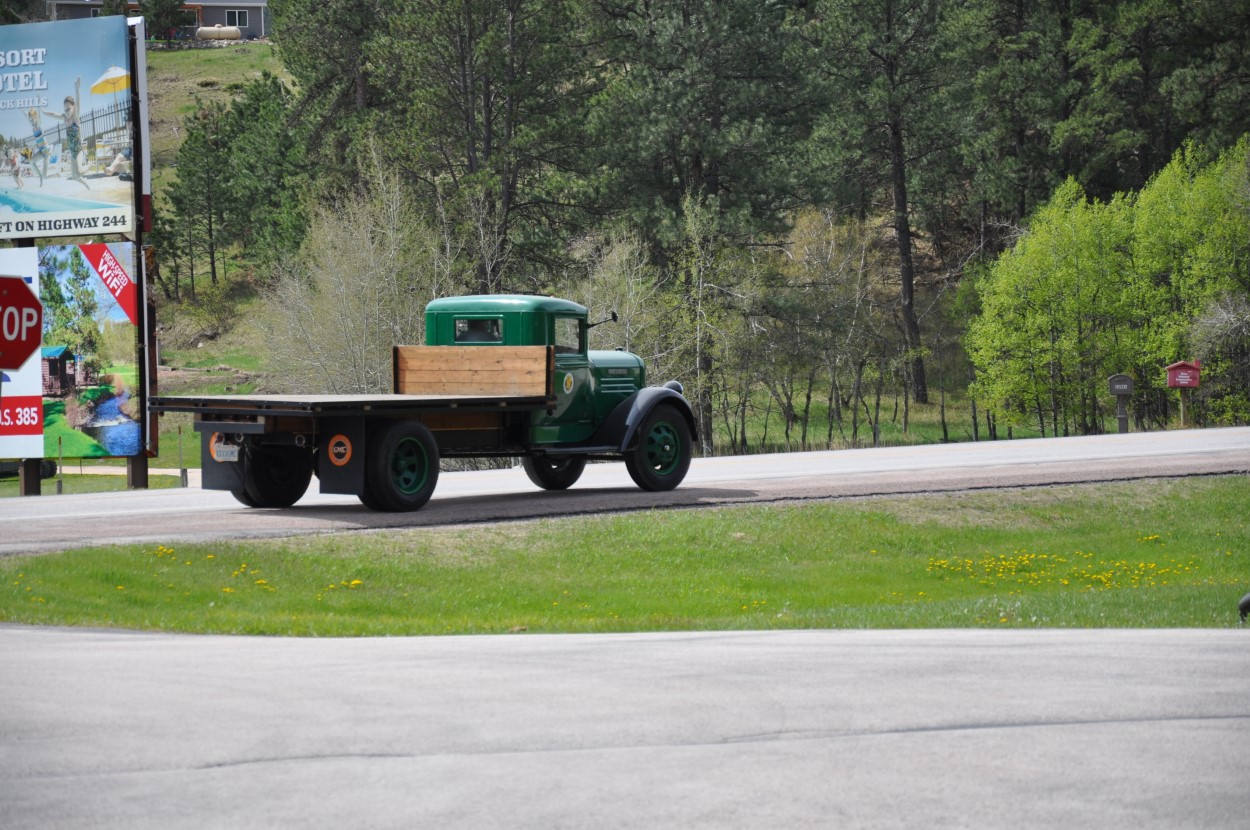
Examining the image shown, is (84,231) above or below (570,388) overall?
above

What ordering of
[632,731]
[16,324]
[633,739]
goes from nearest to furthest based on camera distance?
[633,739] → [632,731] → [16,324]

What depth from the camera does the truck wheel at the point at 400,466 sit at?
17797mm

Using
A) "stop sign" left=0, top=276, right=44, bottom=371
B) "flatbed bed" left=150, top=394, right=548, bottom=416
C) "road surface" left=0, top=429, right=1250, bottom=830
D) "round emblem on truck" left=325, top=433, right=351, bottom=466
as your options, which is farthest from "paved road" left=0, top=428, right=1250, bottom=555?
"stop sign" left=0, top=276, right=44, bottom=371

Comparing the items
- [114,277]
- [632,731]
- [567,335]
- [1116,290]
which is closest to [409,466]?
[567,335]

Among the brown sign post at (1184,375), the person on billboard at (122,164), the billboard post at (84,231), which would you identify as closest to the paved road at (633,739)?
the billboard post at (84,231)

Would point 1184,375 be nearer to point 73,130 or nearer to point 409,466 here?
point 409,466

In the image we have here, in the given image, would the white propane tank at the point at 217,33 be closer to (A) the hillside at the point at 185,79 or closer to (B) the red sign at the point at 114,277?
(A) the hillside at the point at 185,79

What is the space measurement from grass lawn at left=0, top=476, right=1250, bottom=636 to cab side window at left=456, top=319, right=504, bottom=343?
122 inches

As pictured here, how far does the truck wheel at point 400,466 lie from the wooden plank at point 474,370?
1561 mm

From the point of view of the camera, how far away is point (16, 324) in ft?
26.9

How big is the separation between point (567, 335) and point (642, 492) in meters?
2.71

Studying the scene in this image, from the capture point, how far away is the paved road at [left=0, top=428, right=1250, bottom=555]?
1753 cm

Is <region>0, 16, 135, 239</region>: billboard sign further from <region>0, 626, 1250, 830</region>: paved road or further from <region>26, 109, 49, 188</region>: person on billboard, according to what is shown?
<region>0, 626, 1250, 830</region>: paved road

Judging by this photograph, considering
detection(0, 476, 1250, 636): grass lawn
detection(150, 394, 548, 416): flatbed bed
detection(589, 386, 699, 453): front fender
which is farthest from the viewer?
detection(589, 386, 699, 453): front fender
